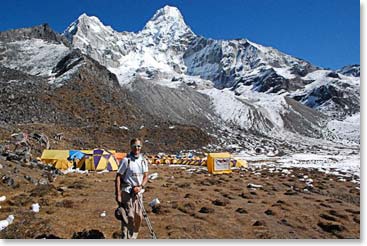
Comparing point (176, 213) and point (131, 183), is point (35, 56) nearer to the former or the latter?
point (176, 213)

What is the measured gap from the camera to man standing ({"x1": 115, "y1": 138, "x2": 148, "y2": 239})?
21.4ft

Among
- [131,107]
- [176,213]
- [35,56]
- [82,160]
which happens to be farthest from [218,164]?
[35,56]

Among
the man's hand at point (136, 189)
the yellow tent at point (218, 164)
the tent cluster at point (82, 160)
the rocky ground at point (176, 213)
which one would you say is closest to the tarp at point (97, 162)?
the tent cluster at point (82, 160)

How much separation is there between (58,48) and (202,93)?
6291 cm

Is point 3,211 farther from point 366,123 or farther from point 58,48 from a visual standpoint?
point 58,48

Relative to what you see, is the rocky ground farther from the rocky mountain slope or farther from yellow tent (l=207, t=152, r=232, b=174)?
the rocky mountain slope

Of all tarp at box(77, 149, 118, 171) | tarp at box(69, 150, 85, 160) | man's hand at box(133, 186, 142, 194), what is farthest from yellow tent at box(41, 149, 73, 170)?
man's hand at box(133, 186, 142, 194)

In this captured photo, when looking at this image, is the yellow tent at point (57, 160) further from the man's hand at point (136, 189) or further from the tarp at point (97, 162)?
the man's hand at point (136, 189)

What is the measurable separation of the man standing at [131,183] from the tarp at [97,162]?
21.4m

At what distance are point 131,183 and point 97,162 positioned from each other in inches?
857

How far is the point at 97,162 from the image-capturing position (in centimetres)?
2747

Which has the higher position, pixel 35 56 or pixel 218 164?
pixel 35 56

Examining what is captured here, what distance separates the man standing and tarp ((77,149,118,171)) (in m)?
21.4

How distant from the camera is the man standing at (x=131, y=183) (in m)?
6.52
